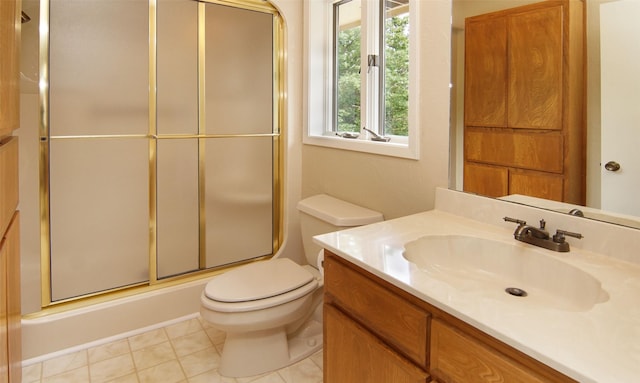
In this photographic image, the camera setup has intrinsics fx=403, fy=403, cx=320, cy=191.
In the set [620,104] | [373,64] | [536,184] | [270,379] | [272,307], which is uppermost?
[373,64]

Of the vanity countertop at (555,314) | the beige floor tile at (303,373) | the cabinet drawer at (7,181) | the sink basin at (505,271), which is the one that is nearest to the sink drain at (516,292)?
the sink basin at (505,271)

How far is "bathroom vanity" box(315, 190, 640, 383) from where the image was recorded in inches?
30.1

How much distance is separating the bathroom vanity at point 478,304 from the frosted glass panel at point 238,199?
1.27 metres

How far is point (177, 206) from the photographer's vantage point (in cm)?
236

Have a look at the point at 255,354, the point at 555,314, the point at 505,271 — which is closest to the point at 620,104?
the point at 505,271

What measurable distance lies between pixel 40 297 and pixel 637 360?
2.37m

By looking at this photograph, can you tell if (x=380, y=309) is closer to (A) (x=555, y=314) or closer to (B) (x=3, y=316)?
(A) (x=555, y=314)

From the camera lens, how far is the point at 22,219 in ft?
6.38

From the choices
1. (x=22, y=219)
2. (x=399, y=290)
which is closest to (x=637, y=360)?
(x=399, y=290)

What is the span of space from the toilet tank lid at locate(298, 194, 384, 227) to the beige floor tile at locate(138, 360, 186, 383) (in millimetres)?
1012

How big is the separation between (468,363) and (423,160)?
1.08 m

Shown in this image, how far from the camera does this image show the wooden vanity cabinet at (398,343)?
838 mm

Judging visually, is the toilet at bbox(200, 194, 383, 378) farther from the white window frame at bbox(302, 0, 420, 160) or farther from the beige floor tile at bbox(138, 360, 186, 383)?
the white window frame at bbox(302, 0, 420, 160)

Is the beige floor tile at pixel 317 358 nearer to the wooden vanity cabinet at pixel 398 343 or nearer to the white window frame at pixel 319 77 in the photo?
the wooden vanity cabinet at pixel 398 343
